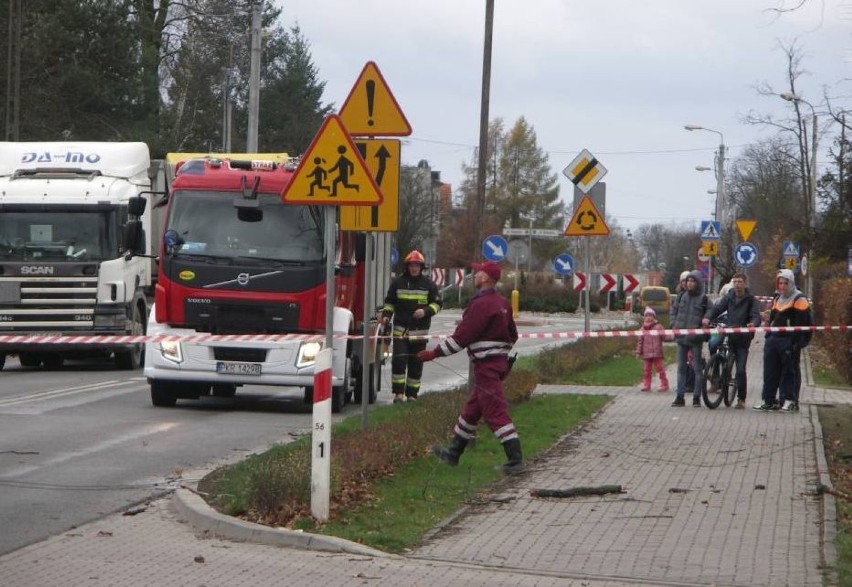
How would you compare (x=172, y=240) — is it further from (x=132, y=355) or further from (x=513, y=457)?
(x=132, y=355)

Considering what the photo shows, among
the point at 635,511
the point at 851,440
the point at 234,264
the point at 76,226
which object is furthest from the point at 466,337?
the point at 76,226

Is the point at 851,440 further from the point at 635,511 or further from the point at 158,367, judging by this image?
the point at 158,367

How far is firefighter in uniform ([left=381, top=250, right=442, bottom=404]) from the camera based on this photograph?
18.0 metres

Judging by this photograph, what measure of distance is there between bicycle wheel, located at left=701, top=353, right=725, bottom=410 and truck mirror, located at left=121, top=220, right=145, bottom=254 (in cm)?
870

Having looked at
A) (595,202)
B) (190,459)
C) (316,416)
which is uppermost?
(595,202)

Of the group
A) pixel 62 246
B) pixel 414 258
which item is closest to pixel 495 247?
pixel 62 246

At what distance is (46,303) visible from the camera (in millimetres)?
23656

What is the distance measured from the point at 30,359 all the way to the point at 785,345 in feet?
47.7

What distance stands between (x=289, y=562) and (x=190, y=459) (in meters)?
4.84

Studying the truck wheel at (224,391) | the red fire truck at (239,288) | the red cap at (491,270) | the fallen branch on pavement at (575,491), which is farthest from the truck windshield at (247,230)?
the fallen branch on pavement at (575,491)

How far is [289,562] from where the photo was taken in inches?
332

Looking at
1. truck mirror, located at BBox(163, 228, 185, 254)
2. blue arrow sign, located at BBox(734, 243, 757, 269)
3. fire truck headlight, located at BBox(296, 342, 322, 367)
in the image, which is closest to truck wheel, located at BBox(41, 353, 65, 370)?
truck mirror, located at BBox(163, 228, 185, 254)

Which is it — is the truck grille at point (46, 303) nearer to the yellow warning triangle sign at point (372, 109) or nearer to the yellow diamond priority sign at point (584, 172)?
the yellow diamond priority sign at point (584, 172)

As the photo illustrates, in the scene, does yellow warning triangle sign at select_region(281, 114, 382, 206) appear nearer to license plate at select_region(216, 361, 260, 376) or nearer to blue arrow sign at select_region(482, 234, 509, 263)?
license plate at select_region(216, 361, 260, 376)
